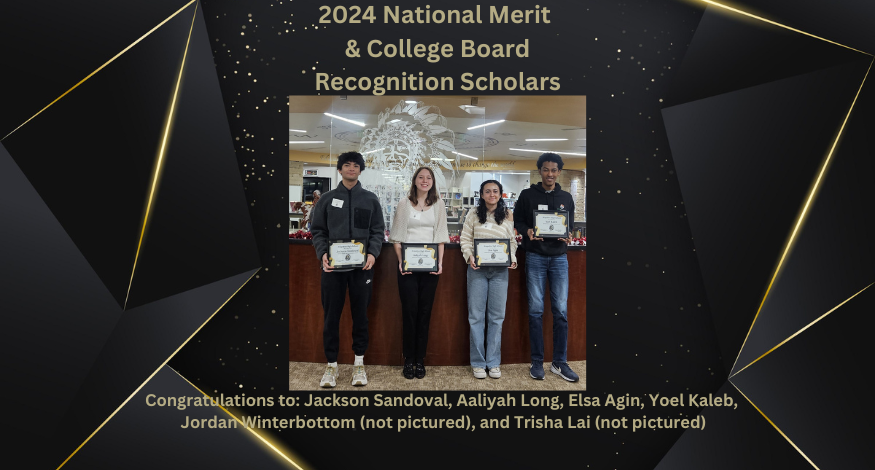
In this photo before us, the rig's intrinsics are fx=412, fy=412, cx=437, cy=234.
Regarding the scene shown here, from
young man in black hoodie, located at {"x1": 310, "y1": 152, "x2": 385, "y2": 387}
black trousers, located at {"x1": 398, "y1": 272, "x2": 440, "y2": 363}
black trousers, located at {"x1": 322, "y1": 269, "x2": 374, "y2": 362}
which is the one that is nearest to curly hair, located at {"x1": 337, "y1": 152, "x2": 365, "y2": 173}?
young man in black hoodie, located at {"x1": 310, "y1": 152, "x2": 385, "y2": 387}

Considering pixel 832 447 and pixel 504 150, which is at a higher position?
pixel 504 150

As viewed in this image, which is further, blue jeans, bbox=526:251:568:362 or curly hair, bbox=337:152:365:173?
blue jeans, bbox=526:251:568:362

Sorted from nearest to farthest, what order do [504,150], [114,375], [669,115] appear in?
[114,375] < [669,115] < [504,150]

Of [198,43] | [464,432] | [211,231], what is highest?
[198,43]

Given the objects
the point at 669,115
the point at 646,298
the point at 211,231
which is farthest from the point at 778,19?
the point at 211,231

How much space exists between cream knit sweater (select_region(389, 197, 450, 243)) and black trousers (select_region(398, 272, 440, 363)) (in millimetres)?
230

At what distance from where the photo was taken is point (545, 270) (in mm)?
2490

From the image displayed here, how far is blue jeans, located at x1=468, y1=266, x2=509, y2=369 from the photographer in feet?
8.11

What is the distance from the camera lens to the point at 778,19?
5.69 feet

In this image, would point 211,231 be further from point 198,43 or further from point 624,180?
point 624,180

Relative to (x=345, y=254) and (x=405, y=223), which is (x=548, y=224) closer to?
(x=405, y=223)

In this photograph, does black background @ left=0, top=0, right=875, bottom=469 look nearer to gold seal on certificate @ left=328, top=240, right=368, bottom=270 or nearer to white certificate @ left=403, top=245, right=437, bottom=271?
gold seal on certificate @ left=328, top=240, right=368, bottom=270

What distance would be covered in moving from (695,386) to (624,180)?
0.97 metres

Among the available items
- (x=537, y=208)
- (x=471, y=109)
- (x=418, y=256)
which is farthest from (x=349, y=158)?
(x=471, y=109)
